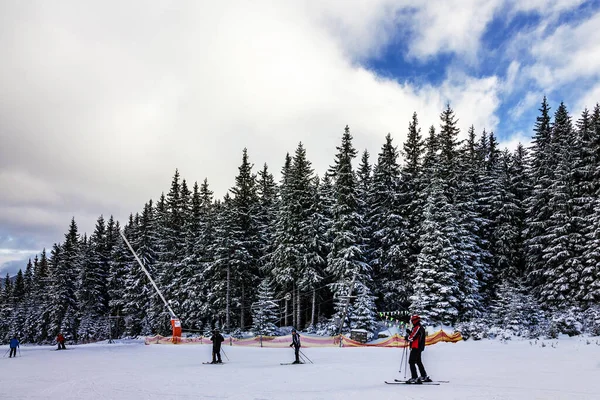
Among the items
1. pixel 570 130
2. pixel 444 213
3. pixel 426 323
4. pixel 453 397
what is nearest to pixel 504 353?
pixel 426 323

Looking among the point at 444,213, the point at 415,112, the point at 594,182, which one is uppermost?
the point at 415,112

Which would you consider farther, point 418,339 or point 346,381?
point 346,381

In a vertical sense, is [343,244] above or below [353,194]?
below

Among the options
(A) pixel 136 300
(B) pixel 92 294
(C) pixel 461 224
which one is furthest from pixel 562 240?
(B) pixel 92 294

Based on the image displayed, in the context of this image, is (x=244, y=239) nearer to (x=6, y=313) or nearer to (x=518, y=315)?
(x=518, y=315)

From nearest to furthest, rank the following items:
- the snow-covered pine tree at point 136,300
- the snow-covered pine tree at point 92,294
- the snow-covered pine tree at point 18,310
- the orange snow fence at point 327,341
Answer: the orange snow fence at point 327,341
the snow-covered pine tree at point 136,300
the snow-covered pine tree at point 92,294
the snow-covered pine tree at point 18,310

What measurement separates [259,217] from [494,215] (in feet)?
84.5

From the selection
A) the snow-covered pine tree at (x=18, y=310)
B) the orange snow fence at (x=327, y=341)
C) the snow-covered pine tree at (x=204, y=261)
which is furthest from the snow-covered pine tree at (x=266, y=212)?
the snow-covered pine tree at (x=18, y=310)

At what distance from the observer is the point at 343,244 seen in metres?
39.0

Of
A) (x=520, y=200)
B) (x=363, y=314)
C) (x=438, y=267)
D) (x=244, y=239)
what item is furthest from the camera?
(x=244, y=239)

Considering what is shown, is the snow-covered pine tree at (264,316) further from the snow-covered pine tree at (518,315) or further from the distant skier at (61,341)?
the snow-covered pine tree at (518,315)

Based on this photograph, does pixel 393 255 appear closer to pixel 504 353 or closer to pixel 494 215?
pixel 494 215

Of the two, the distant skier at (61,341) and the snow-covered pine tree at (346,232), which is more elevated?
the snow-covered pine tree at (346,232)

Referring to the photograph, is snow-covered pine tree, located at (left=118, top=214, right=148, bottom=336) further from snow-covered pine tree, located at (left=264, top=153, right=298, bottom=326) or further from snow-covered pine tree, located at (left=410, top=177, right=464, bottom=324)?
snow-covered pine tree, located at (left=410, top=177, right=464, bottom=324)
